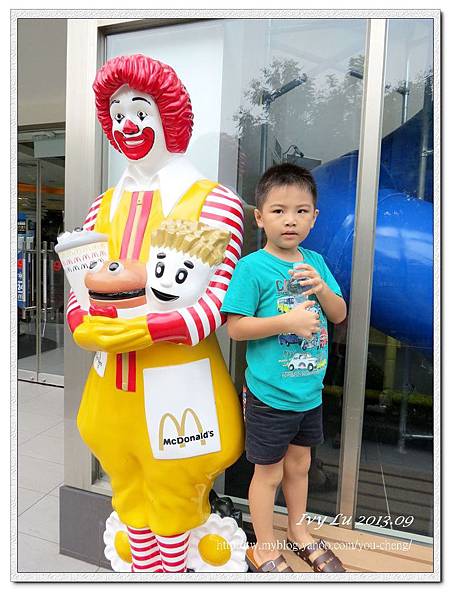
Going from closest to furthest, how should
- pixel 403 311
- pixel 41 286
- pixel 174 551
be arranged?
pixel 174 551 → pixel 403 311 → pixel 41 286

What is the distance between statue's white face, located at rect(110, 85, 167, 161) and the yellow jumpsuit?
0.15 meters

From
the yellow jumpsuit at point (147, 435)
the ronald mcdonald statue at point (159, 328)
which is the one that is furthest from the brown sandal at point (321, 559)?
the yellow jumpsuit at point (147, 435)

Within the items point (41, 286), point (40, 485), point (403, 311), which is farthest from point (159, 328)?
point (41, 286)

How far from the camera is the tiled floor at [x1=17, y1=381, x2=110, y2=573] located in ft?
5.99

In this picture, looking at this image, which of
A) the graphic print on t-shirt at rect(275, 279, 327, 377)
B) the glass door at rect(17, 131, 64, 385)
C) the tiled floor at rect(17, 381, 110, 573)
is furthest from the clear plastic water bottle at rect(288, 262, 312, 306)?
the glass door at rect(17, 131, 64, 385)

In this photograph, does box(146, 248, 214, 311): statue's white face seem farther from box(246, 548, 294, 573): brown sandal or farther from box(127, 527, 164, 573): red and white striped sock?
box(246, 548, 294, 573): brown sandal

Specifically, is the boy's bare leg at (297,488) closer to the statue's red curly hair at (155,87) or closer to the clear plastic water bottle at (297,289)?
the clear plastic water bottle at (297,289)

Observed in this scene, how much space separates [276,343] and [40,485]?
5.67 feet

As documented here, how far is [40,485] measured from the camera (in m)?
2.35

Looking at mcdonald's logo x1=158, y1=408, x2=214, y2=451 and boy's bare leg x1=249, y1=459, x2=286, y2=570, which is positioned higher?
mcdonald's logo x1=158, y1=408, x2=214, y2=451

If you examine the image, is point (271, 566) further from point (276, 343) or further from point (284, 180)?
point (284, 180)

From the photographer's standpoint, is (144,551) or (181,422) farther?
(144,551)

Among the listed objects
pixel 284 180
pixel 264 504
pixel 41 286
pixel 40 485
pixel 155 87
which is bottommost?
pixel 40 485

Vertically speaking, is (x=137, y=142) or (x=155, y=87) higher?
(x=155, y=87)
